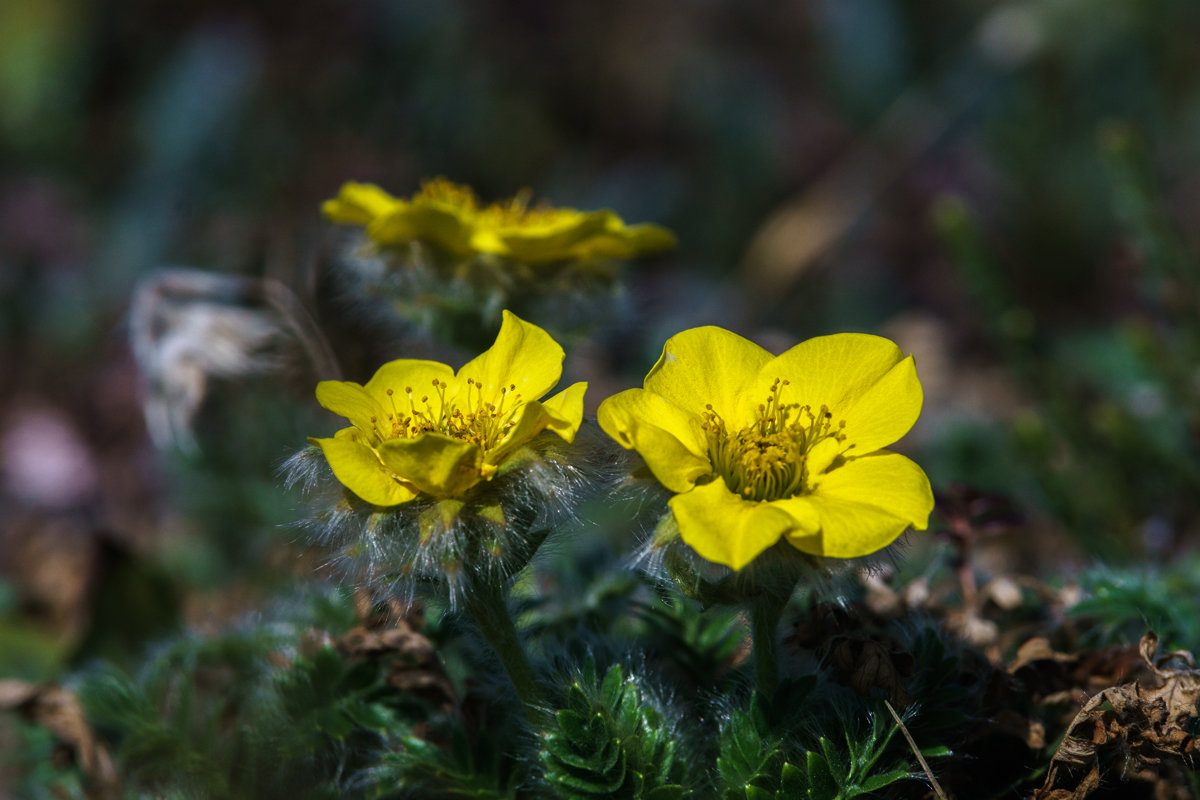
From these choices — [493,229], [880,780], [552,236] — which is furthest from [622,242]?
[880,780]

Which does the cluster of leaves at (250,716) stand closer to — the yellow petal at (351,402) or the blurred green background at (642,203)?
the yellow petal at (351,402)

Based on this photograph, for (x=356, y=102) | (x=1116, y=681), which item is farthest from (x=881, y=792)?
(x=356, y=102)

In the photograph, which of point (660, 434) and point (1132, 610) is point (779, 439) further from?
point (1132, 610)

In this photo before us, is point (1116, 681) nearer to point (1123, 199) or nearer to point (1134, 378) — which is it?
point (1123, 199)

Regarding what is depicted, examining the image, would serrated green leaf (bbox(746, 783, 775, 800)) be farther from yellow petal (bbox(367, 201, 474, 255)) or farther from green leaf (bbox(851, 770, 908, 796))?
yellow petal (bbox(367, 201, 474, 255))

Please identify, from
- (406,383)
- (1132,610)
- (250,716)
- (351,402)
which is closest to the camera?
(351,402)

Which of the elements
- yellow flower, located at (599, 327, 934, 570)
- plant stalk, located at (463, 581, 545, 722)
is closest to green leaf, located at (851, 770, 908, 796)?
yellow flower, located at (599, 327, 934, 570)

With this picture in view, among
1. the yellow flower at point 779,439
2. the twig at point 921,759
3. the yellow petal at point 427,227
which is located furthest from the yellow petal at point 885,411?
the yellow petal at point 427,227
